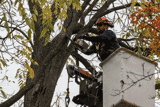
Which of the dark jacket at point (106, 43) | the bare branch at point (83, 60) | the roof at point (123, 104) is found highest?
the dark jacket at point (106, 43)

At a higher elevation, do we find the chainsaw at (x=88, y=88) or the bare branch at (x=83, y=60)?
the bare branch at (x=83, y=60)

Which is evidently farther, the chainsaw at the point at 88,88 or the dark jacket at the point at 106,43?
A: the dark jacket at the point at 106,43

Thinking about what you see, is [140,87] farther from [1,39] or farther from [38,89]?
[1,39]

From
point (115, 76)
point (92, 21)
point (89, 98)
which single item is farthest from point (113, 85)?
point (92, 21)

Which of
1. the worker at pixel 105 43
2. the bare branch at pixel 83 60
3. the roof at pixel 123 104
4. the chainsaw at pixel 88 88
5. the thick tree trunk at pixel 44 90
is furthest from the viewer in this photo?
the bare branch at pixel 83 60

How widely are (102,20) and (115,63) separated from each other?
138 centimetres

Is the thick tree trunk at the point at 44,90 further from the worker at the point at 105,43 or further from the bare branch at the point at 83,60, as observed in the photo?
the worker at the point at 105,43

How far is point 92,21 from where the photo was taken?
3869 millimetres

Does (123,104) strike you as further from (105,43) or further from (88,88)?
(105,43)

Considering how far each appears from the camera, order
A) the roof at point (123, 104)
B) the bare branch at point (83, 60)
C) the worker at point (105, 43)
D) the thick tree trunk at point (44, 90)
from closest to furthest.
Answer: the roof at point (123, 104)
the worker at point (105, 43)
the thick tree trunk at point (44, 90)
the bare branch at point (83, 60)

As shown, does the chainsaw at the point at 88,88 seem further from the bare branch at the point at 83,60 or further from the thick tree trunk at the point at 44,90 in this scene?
the bare branch at the point at 83,60

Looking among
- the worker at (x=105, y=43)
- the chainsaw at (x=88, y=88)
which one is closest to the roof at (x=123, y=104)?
the chainsaw at (x=88, y=88)

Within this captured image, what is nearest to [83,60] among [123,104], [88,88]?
[88,88]

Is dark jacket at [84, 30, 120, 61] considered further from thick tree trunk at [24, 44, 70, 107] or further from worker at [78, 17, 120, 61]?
thick tree trunk at [24, 44, 70, 107]
